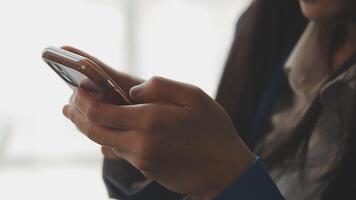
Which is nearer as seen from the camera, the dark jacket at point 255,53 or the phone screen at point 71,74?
the phone screen at point 71,74

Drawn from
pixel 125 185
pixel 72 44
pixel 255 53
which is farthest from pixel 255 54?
pixel 72 44

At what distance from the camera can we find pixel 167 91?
1.45 ft

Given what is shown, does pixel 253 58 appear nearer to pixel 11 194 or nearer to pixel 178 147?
pixel 178 147

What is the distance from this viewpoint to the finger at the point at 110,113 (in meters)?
0.43

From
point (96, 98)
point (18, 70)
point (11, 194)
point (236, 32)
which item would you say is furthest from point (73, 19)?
point (96, 98)

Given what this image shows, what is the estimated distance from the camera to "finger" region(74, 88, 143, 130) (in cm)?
43

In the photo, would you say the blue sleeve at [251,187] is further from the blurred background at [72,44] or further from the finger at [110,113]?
the blurred background at [72,44]

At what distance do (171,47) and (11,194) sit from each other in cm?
66

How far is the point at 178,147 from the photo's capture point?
0.45 metres

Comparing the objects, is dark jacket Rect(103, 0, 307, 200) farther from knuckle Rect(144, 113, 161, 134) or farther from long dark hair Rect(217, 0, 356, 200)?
knuckle Rect(144, 113, 161, 134)

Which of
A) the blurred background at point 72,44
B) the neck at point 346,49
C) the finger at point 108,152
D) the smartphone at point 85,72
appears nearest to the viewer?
the smartphone at point 85,72

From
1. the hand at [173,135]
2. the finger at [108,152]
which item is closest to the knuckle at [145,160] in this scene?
the hand at [173,135]

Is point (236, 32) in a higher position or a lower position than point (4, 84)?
higher

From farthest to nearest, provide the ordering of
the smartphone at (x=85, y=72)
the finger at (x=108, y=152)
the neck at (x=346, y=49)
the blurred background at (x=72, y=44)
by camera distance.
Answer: the blurred background at (x=72, y=44)
the neck at (x=346, y=49)
the finger at (x=108, y=152)
the smartphone at (x=85, y=72)
